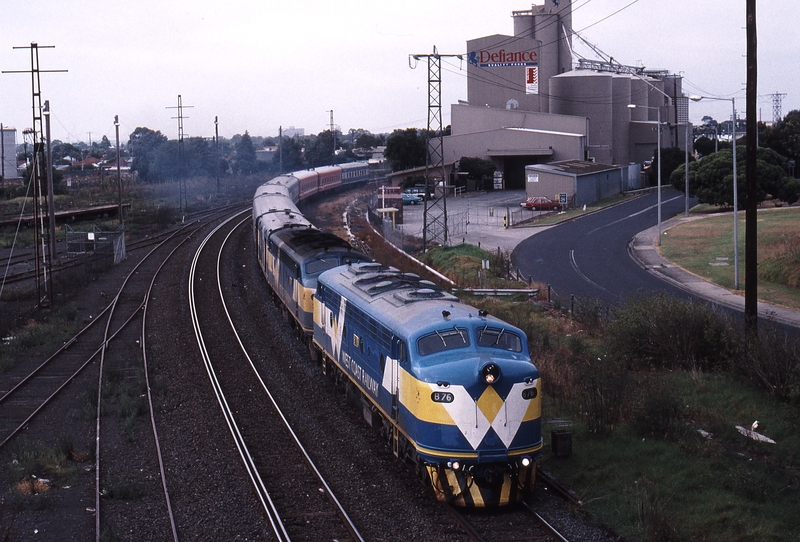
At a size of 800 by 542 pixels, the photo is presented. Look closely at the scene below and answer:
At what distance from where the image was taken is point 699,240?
48031 mm

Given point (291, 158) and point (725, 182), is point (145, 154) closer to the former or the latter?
point (291, 158)

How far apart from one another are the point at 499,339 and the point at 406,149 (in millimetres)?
87083

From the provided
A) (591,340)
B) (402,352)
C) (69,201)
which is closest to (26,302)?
(591,340)

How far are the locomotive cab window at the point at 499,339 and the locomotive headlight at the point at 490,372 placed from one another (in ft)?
2.87

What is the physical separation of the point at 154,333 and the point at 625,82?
84586mm

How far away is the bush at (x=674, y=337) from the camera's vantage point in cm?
2003

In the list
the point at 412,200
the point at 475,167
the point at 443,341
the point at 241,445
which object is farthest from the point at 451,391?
the point at 475,167

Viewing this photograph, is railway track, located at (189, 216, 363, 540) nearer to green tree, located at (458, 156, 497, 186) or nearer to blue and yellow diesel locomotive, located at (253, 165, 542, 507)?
blue and yellow diesel locomotive, located at (253, 165, 542, 507)

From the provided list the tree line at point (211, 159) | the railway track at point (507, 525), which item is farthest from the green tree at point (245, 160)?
the railway track at point (507, 525)

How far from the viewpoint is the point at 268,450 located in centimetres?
1608

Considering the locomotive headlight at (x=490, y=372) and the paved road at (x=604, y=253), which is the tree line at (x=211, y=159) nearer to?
the paved road at (x=604, y=253)

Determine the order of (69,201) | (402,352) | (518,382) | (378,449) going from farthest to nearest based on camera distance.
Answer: (69,201) → (378,449) → (402,352) → (518,382)

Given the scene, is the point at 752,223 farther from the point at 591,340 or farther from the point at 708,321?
the point at 591,340

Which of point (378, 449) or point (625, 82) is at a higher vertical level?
point (625, 82)
